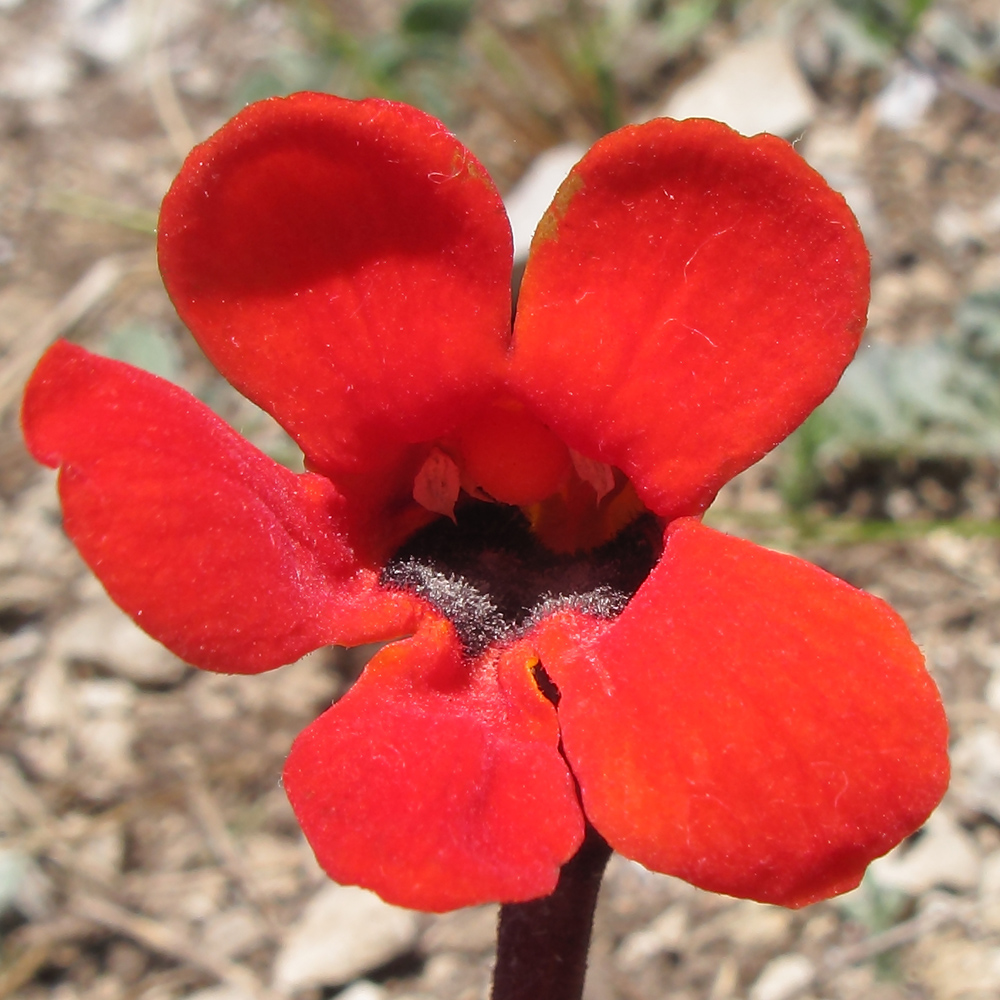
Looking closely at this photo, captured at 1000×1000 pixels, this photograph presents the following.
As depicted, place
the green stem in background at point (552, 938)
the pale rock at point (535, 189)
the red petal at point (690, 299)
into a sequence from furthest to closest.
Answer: the pale rock at point (535, 189) < the green stem in background at point (552, 938) < the red petal at point (690, 299)

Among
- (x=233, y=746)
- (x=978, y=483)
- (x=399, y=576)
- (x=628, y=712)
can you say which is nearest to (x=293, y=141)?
(x=399, y=576)

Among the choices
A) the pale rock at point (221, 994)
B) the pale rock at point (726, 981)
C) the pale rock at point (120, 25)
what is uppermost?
the pale rock at point (120, 25)

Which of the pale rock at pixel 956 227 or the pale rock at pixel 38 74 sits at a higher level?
the pale rock at pixel 38 74

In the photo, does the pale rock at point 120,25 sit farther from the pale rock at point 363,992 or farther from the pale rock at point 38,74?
the pale rock at point 363,992

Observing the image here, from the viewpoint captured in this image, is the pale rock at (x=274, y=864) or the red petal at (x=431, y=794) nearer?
the red petal at (x=431, y=794)

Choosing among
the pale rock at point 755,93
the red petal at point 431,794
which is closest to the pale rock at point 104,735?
the red petal at point 431,794

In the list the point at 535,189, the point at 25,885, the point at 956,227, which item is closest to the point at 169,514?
the point at 25,885
